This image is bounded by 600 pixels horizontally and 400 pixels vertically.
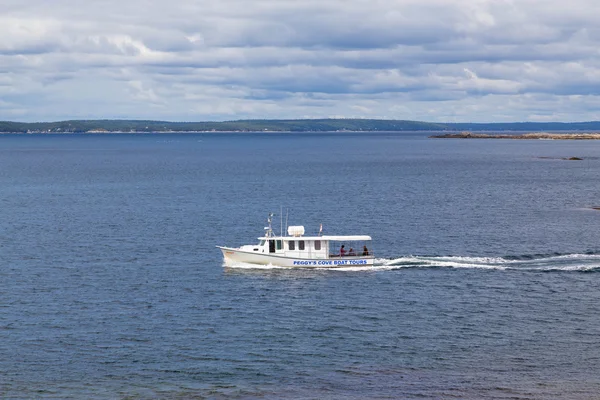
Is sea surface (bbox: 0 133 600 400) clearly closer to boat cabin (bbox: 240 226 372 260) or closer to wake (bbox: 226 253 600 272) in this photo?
wake (bbox: 226 253 600 272)

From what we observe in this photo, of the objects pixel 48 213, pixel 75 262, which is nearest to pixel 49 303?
pixel 75 262

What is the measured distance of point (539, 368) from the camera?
53.7 m

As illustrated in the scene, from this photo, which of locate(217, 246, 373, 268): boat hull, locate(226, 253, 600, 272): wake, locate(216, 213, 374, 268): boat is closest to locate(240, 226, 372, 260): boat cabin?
locate(216, 213, 374, 268): boat

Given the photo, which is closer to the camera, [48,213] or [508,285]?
[508,285]

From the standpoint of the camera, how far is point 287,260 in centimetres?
8481

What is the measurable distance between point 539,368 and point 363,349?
39.5 feet

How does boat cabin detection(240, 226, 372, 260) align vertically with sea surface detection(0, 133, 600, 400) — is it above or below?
above

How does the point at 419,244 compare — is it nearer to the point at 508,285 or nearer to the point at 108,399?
the point at 508,285

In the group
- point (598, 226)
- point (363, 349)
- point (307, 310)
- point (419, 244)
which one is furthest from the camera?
point (598, 226)

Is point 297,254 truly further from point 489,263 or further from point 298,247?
point 489,263

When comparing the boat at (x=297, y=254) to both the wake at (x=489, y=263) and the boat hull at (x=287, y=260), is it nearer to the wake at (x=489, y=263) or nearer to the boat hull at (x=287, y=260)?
the boat hull at (x=287, y=260)

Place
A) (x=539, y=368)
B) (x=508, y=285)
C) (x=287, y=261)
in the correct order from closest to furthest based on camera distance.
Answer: (x=539, y=368) < (x=508, y=285) < (x=287, y=261)

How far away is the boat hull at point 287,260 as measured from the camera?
8438cm

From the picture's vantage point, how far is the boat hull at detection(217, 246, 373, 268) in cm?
8438
